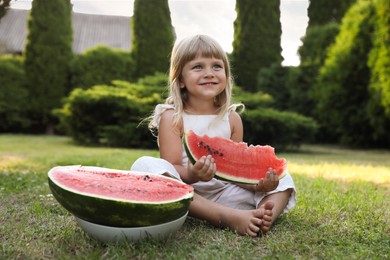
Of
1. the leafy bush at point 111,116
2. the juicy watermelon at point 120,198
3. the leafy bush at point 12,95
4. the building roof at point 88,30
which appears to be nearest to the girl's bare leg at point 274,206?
the juicy watermelon at point 120,198

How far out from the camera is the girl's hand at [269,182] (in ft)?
8.45

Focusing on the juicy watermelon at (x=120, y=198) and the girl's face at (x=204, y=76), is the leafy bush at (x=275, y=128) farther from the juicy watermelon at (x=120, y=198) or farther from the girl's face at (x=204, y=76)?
the juicy watermelon at (x=120, y=198)

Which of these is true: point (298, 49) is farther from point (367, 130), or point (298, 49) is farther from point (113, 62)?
point (113, 62)

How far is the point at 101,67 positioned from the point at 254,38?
18.4 ft

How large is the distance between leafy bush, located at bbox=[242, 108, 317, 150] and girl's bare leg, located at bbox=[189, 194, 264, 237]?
24.4 ft

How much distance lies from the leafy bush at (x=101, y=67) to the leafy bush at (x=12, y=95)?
1.80m

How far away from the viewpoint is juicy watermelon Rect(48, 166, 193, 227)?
2.11m

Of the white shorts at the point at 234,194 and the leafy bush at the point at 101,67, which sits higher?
the leafy bush at the point at 101,67

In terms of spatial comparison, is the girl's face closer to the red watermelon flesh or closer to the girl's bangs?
the girl's bangs

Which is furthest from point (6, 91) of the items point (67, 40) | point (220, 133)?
point (220, 133)

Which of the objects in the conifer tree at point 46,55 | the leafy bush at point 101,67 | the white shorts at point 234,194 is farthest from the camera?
the leafy bush at point 101,67

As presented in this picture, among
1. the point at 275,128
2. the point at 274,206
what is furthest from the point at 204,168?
the point at 275,128

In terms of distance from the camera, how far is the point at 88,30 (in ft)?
84.9

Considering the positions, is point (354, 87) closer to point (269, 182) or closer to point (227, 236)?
point (269, 182)
